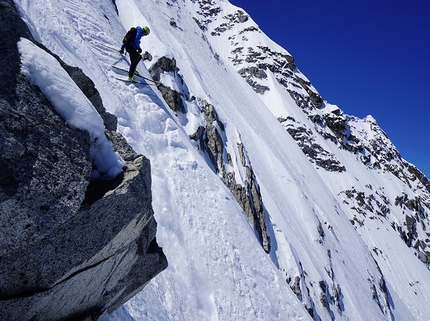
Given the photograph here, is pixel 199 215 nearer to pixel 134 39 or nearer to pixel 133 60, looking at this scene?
pixel 133 60

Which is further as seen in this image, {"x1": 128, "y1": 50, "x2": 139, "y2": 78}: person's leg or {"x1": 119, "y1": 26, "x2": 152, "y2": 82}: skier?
{"x1": 128, "y1": 50, "x2": 139, "y2": 78}: person's leg

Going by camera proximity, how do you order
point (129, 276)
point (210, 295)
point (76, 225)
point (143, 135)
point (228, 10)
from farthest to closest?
point (228, 10) < point (143, 135) < point (210, 295) < point (129, 276) < point (76, 225)

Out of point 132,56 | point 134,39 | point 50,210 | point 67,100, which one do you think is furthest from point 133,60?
point 50,210

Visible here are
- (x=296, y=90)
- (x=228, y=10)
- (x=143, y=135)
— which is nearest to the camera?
(x=143, y=135)

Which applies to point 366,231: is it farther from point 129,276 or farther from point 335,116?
point 129,276

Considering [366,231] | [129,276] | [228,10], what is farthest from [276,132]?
[228,10]

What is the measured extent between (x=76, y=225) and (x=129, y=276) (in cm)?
234

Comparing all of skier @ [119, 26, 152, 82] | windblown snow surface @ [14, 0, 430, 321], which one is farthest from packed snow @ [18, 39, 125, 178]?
skier @ [119, 26, 152, 82]

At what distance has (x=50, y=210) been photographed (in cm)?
367

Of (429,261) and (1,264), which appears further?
(429,261)

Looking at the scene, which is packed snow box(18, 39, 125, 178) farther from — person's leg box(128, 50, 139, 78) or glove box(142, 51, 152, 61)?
glove box(142, 51, 152, 61)

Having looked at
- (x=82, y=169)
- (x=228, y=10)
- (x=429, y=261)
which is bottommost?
(x=82, y=169)

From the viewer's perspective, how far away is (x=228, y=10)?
104 meters

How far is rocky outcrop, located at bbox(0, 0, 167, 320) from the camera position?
11.4ft
